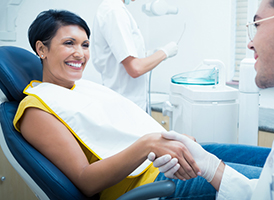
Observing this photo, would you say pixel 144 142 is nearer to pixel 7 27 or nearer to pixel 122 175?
pixel 122 175

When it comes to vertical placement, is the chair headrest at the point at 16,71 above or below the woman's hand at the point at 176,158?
above

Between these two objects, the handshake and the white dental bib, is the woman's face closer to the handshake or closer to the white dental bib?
the white dental bib

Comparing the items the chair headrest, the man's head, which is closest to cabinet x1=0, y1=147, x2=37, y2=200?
the chair headrest

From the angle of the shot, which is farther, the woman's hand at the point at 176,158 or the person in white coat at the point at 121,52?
the person in white coat at the point at 121,52

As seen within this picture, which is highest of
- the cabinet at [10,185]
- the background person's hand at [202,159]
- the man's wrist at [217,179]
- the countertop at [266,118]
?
the background person's hand at [202,159]

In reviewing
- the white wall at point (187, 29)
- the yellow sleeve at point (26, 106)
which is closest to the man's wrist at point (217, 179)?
the yellow sleeve at point (26, 106)

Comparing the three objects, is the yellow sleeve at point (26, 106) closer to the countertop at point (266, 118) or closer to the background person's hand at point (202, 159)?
the background person's hand at point (202, 159)

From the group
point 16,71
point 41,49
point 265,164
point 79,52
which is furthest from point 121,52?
point 265,164

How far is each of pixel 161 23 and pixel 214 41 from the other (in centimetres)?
65

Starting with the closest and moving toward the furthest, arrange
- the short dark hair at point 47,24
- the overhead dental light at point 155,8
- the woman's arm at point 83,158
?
the woman's arm at point 83,158 < the short dark hair at point 47,24 < the overhead dental light at point 155,8

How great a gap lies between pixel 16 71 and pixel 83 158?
19.8 inches

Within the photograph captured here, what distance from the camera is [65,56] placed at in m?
1.15

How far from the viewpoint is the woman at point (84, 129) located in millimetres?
882

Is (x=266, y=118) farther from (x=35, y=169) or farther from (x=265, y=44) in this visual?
(x=35, y=169)
